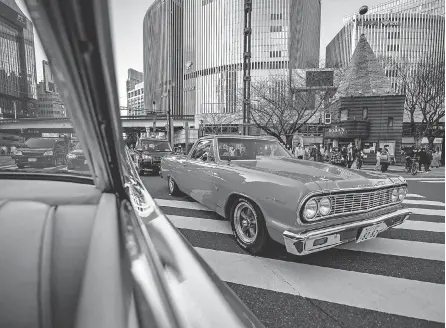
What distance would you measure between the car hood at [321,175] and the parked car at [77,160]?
208 centimetres

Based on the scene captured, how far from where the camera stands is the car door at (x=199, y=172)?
13.4ft

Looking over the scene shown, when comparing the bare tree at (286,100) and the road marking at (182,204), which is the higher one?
the bare tree at (286,100)

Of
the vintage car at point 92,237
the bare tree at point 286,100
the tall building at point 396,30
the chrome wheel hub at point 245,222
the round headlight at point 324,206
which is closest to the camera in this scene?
the vintage car at point 92,237

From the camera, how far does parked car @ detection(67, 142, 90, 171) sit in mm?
1169

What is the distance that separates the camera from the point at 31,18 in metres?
0.64

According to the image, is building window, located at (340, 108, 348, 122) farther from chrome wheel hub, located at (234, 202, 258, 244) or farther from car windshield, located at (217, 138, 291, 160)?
chrome wheel hub, located at (234, 202, 258, 244)

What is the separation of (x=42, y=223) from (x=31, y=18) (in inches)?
39.5

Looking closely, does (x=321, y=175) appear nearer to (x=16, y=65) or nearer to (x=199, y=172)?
(x=199, y=172)

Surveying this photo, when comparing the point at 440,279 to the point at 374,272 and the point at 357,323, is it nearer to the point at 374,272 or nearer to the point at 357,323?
the point at 374,272

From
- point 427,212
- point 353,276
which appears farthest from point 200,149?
point 427,212

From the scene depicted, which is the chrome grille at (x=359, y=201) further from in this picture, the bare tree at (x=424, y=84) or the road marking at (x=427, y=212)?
the bare tree at (x=424, y=84)

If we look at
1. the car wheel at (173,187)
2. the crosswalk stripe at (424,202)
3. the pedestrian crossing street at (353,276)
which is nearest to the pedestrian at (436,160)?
the crosswalk stripe at (424,202)

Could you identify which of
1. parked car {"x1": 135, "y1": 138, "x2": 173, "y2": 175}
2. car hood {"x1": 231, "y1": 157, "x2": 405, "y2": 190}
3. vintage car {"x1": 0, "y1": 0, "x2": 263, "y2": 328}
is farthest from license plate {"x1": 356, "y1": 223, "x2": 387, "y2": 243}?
parked car {"x1": 135, "y1": 138, "x2": 173, "y2": 175}

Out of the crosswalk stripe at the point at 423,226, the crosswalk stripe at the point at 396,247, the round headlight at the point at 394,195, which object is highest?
the round headlight at the point at 394,195
